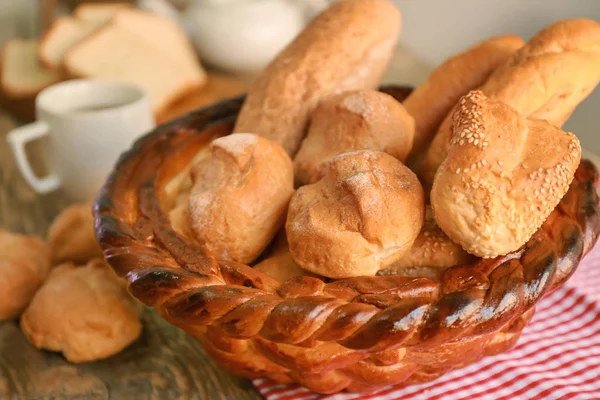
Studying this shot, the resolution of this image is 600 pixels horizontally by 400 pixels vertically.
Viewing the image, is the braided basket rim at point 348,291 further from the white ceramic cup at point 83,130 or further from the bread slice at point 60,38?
the bread slice at point 60,38

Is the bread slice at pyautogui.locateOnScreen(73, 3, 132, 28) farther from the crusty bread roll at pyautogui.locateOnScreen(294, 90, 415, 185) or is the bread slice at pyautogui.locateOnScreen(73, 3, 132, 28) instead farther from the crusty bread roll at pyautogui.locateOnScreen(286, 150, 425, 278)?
the crusty bread roll at pyautogui.locateOnScreen(286, 150, 425, 278)

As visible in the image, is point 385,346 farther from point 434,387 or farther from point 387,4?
point 387,4

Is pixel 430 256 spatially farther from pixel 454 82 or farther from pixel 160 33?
pixel 160 33

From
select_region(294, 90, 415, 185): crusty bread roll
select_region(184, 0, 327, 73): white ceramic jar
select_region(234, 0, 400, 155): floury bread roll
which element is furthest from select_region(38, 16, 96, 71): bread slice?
select_region(294, 90, 415, 185): crusty bread roll

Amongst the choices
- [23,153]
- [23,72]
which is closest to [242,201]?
[23,153]

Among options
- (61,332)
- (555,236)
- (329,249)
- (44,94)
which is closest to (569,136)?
(555,236)

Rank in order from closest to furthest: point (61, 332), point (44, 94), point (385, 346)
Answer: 1. point (385, 346)
2. point (61, 332)
3. point (44, 94)

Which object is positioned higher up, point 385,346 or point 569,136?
point 569,136
